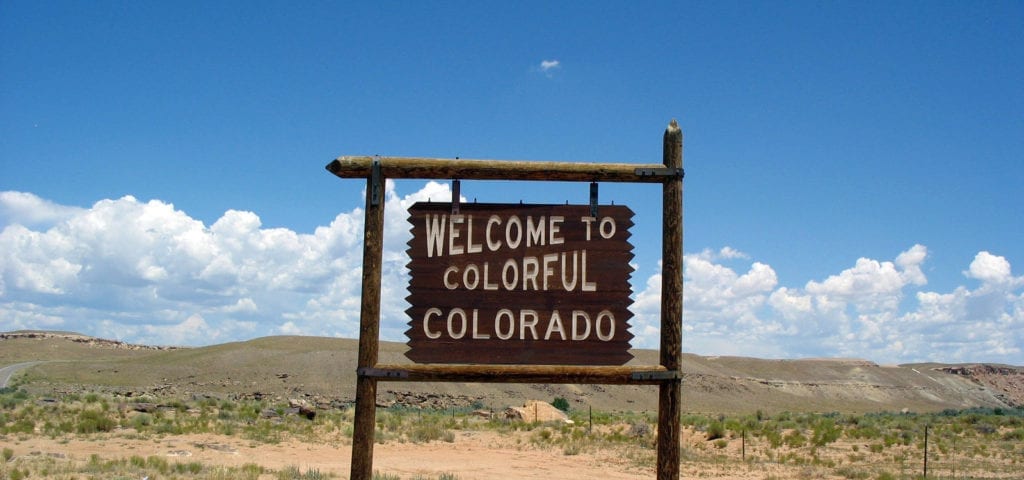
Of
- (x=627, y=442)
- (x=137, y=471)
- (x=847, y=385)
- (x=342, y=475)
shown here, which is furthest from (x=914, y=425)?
(x=847, y=385)

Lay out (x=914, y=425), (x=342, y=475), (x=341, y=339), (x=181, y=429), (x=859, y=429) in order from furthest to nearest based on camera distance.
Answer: (x=341, y=339) → (x=914, y=425) → (x=859, y=429) → (x=181, y=429) → (x=342, y=475)

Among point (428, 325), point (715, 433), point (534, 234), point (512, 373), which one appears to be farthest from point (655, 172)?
point (715, 433)

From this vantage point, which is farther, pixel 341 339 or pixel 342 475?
pixel 341 339

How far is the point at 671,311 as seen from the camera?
6758mm

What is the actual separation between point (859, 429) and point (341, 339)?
84140mm

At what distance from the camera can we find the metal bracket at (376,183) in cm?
682

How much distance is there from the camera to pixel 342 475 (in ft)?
56.1

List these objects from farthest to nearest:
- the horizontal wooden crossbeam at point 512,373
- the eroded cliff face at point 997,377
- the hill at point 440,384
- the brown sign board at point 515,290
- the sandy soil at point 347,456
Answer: the eroded cliff face at point 997,377 < the hill at point 440,384 < the sandy soil at point 347,456 < the brown sign board at point 515,290 < the horizontal wooden crossbeam at point 512,373

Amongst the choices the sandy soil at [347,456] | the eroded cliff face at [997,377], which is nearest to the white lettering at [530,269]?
the sandy soil at [347,456]

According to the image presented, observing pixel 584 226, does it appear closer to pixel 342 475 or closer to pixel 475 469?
pixel 342 475

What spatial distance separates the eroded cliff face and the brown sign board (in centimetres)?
11479

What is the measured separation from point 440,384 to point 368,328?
54630mm

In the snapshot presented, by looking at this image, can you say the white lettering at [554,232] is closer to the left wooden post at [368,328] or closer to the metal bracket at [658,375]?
the metal bracket at [658,375]

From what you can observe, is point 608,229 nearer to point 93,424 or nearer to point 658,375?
point 658,375
